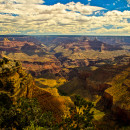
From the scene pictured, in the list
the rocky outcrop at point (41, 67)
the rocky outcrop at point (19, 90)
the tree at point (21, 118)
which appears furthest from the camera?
the rocky outcrop at point (41, 67)

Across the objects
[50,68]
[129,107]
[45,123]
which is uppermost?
[45,123]

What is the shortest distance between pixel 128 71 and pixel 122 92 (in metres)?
24.5

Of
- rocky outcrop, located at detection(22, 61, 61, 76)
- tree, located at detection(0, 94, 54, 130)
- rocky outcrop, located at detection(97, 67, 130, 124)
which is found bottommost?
rocky outcrop, located at detection(22, 61, 61, 76)

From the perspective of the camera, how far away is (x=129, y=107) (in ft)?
149

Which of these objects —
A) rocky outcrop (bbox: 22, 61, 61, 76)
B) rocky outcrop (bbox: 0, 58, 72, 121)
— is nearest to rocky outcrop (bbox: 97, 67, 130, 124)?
rocky outcrop (bbox: 0, 58, 72, 121)

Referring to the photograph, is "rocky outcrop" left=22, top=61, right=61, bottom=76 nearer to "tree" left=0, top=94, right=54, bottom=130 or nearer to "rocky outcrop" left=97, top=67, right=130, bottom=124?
"rocky outcrop" left=97, top=67, right=130, bottom=124

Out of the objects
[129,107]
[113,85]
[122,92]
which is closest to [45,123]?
[129,107]

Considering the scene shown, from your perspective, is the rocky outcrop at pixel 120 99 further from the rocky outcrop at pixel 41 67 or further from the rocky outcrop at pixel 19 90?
the rocky outcrop at pixel 41 67

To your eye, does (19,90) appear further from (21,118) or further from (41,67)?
(41,67)

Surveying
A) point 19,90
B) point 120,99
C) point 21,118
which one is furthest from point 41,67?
point 21,118

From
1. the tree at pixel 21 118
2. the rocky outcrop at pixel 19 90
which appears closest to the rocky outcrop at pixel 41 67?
the rocky outcrop at pixel 19 90

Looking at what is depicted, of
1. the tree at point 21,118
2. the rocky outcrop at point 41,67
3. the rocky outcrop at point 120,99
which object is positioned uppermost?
the tree at point 21,118

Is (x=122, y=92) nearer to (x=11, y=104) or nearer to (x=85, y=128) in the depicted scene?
(x=85, y=128)

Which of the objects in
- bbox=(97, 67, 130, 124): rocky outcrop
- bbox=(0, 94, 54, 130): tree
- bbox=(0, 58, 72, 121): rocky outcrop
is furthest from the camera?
bbox=(97, 67, 130, 124): rocky outcrop
